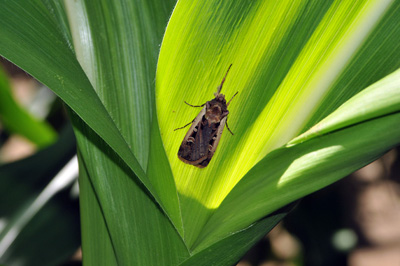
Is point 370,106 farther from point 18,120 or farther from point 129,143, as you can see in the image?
point 18,120

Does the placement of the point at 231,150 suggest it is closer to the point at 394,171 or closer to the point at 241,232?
the point at 241,232

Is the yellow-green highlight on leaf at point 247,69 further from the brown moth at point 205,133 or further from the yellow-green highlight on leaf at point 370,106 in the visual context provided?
the yellow-green highlight on leaf at point 370,106

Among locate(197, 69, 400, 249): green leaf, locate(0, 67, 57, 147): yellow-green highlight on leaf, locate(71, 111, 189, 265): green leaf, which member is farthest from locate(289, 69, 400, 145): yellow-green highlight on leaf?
locate(0, 67, 57, 147): yellow-green highlight on leaf

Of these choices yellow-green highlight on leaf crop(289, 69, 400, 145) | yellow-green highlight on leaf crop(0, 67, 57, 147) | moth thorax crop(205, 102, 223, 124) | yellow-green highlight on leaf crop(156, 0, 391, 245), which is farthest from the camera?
yellow-green highlight on leaf crop(0, 67, 57, 147)

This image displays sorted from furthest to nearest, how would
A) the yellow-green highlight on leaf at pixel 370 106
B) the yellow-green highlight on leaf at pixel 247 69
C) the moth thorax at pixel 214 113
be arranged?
the moth thorax at pixel 214 113 → the yellow-green highlight on leaf at pixel 247 69 → the yellow-green highlight on leaf at pixel 370 106

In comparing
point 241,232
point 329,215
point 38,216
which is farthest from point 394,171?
point 241,232

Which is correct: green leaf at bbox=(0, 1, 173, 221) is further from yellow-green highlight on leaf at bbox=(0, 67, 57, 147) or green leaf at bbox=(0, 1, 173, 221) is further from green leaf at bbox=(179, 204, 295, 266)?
yellow-green highlight on leaf at bbox=(0, 67, 57, 147)

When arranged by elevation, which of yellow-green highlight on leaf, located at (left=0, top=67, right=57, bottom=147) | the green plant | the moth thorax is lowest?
yellow-green highlight on leaf, located at (left=0, top=67, right=57, bottom=147)

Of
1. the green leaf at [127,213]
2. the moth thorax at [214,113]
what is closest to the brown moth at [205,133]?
the moth thorax at [214,113]
